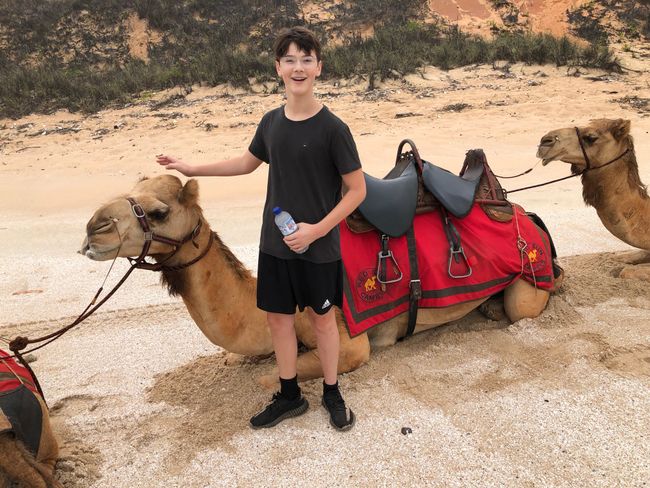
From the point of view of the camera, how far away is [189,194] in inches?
102

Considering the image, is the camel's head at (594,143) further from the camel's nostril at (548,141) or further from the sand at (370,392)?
the sand at (370,392)

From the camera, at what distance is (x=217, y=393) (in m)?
3.21

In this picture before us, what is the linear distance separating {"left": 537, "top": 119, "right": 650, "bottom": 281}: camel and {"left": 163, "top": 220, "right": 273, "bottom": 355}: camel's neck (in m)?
2.62

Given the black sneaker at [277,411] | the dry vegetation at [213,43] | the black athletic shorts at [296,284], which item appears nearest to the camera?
the black athletic shorts at [296,284]

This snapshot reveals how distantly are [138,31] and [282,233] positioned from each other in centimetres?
2002

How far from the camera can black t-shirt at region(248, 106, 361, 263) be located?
230 centimetres

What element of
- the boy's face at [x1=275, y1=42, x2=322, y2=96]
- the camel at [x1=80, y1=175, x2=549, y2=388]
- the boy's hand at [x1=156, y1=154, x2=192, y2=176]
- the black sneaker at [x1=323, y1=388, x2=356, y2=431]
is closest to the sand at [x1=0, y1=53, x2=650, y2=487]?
the black sneaker at [x1=323, y1=388, x2=356, y2=431]

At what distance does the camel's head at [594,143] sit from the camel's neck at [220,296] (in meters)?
2.62

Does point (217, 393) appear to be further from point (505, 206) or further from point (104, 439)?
point (505, 206)

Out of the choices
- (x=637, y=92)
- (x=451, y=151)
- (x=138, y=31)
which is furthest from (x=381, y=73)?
(x=138, y=31)

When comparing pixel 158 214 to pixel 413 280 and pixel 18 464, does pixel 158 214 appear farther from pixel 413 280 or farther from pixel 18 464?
pixel 413 280

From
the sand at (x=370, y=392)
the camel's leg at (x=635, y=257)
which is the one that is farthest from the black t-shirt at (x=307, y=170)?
the camel's leg at (x=635, y=257)

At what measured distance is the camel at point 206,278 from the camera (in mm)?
2377

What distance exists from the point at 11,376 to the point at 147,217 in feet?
3.07
